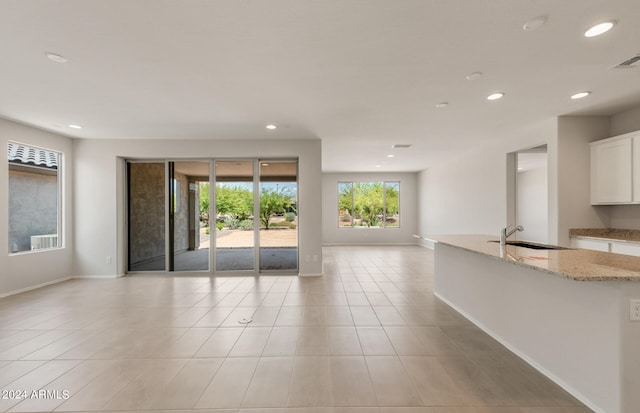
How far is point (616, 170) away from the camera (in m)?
4.04

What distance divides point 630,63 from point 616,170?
1930 millimetres

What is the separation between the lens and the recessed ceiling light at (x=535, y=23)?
6.98ft

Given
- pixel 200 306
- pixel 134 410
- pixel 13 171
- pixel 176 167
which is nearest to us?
pixel 134 410

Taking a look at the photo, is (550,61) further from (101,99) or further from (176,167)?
(176,167)

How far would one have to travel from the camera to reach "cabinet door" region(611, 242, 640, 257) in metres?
3.62

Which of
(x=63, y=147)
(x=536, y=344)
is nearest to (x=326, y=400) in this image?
(x=536, y=344)

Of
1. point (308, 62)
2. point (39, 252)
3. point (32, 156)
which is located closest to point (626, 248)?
point (308, 62)

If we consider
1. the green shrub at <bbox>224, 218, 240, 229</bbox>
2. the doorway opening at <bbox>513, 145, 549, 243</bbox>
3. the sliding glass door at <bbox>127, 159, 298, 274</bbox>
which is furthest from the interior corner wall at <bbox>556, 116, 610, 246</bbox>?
the green shrub at <bbox>224, 218, 240, 229</bbox>

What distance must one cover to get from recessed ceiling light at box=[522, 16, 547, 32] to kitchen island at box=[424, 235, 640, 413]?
183 cm

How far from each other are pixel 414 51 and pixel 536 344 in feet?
9.17

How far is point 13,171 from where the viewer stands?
477 cm

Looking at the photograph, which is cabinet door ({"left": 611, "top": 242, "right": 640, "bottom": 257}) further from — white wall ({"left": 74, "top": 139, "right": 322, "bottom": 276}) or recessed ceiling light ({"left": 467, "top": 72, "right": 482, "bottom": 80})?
white wall ({"left": 74, "top": 139, "right": 322, "bottom": 276})

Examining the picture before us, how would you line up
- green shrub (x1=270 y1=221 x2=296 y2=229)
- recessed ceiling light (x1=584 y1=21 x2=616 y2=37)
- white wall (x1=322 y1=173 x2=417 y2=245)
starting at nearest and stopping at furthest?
recessed ceiling light (x1=584 y1=21 x2=616 y2=37) → green shrub (x1=270 y1=221 x2=296 y2=229) → white wall (x1=322 y1=173 x2=417 y2=245)

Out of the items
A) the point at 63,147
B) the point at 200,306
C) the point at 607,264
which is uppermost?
the point at 63,147
